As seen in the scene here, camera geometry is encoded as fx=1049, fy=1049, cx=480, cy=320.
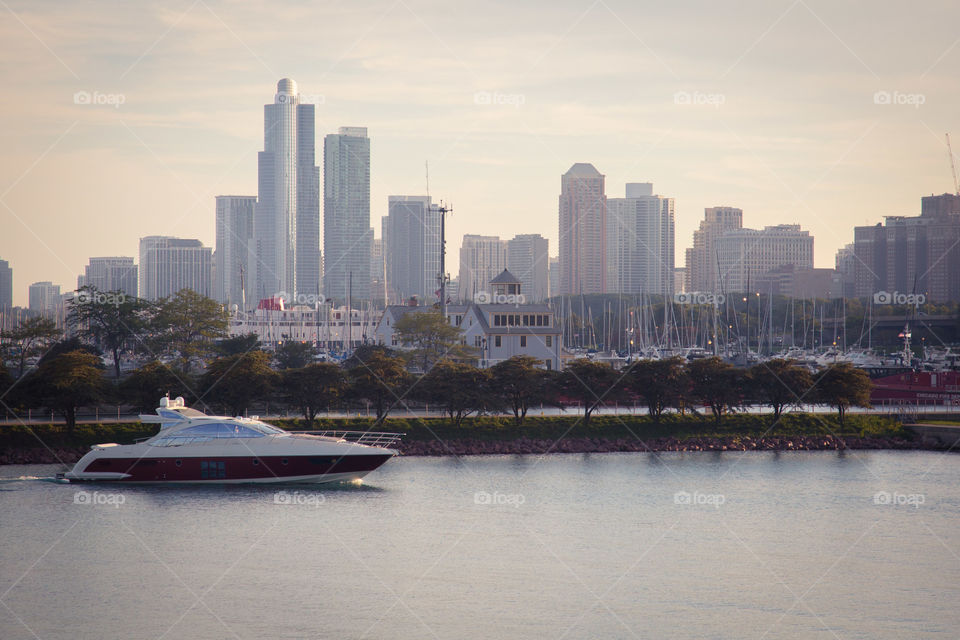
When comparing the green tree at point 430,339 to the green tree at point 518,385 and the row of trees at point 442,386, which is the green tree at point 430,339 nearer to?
the row of trees at point 442,386

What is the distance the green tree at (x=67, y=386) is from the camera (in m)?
50.2

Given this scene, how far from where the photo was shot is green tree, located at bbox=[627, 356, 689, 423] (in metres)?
58.1

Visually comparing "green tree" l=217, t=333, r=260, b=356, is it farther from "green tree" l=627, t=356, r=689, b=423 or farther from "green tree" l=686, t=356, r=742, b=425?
"green tree" l=686, t=356, r=742, b=425

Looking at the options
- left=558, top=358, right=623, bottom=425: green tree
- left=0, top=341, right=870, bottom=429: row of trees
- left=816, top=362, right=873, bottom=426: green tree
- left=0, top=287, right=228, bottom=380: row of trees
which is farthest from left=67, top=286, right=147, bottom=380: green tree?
left=816, top=362, right=873, bottom=426: green tree

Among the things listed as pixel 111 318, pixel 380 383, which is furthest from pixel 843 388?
pixel 111 318

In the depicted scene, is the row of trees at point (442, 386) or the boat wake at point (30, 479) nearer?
the boat wake at point (30, 479)

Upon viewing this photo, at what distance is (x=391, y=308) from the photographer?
89.0 meters

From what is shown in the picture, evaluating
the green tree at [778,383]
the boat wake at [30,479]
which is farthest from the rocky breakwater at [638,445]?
the boat wake at [30,479]

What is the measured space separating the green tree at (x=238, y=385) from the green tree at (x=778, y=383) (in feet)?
87.6

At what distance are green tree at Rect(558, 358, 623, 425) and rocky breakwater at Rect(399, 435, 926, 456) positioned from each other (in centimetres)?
338

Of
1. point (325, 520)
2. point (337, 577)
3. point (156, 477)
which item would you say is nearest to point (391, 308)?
point (156, 477)

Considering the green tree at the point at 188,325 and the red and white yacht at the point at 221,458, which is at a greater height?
the green tree at the point at 188,325

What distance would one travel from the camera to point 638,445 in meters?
54.9

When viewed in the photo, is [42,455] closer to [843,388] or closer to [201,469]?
[201,469]
